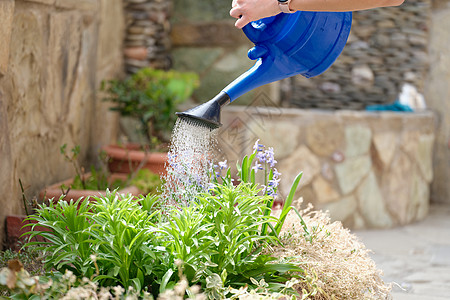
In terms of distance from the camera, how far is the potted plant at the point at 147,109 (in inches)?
121

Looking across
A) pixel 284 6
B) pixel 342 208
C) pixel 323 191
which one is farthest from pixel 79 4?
pixel 342 208

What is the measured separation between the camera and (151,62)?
423 centimetres

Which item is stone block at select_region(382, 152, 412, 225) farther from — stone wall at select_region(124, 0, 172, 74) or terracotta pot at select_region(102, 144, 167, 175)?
stone wall at select_region(124, 0, 172, 74)

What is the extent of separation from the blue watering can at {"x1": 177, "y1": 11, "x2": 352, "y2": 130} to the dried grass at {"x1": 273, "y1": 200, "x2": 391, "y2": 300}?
1.60 feet

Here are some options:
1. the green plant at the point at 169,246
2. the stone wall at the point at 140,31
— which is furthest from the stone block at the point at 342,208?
the green plant at the point at 169,246

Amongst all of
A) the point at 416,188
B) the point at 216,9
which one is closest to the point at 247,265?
the point at 416,188

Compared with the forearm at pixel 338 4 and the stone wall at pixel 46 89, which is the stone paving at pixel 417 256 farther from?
the stone wall at pixel 46 89

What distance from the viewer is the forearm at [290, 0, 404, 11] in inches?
53.4

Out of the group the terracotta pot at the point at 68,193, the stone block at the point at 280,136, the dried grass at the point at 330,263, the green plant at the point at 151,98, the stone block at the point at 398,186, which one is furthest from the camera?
the stone block at the point at 398,186

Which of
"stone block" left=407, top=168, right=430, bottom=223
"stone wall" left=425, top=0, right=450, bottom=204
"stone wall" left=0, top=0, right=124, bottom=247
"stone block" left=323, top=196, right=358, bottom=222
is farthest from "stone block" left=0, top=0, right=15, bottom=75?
"stone wall" left=425, top=0, right=450, bottom=204

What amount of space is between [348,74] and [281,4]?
3.46 metres

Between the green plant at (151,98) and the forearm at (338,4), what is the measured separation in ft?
6.36

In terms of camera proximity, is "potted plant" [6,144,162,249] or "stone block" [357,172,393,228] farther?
"stone block" [357,172,393,228]

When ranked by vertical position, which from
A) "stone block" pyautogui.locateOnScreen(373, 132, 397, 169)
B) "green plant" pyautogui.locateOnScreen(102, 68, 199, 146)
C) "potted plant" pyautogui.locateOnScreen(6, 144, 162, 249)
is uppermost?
"green plant" pyautogui.locateOnScreen(102, 68, 199, 146)
